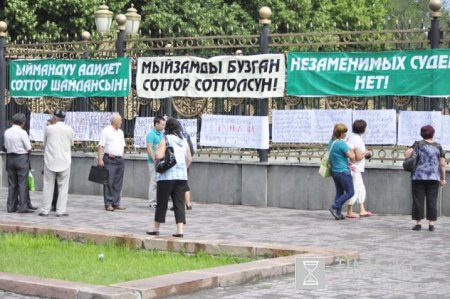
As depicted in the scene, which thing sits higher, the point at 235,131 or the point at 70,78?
the point at 70,78

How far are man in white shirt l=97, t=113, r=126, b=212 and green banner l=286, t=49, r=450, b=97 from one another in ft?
10.1

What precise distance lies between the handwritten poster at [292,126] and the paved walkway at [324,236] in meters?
1.24

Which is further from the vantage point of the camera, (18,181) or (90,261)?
(18,181)

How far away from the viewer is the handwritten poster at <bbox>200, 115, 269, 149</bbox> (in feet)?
61.9

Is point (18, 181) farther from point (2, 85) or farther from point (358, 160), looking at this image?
point (2, 85)

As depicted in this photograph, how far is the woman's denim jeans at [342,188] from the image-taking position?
54.2 feet

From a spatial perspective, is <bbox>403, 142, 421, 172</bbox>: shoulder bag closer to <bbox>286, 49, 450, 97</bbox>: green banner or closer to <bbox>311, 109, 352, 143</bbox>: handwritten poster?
<bbox>286, 49, 450, 97</bbox>: green banner

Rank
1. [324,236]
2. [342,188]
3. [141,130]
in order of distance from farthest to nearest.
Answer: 1. [141,130]
2. [342,188]
3. [324,236]

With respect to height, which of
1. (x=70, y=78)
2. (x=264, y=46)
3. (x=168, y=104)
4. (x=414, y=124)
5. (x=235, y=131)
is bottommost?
(x=235, y=131)

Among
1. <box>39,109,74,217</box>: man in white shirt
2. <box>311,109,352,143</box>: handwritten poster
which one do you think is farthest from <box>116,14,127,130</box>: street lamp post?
<box>311,109,352,143</box>: handwritten poster

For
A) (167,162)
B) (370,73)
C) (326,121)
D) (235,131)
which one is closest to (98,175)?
(235,131)

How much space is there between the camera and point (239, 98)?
1941cm

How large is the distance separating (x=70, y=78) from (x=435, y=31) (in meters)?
8.04

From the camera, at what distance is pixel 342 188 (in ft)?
54.7
